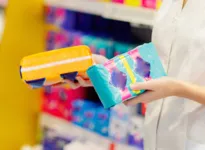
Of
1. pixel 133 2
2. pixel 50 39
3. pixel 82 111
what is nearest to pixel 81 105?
pixel 82 111

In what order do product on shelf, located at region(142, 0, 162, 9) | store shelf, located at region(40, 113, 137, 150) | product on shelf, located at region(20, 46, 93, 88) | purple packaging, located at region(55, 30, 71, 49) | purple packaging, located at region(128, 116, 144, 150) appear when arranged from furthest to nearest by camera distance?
purple packaging, located at region(55, 30, 71, 49) < store shelf, located at region(40, 113, 137, 150) < purple packaging, located at region(128, 116, 144, 150) < product on shelf, located at region(142, 0, 162, 9) < product on shelf, located at region(20, 46, 93, 88)

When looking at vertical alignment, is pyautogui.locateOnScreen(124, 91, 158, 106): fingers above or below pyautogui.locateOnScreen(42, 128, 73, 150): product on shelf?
above

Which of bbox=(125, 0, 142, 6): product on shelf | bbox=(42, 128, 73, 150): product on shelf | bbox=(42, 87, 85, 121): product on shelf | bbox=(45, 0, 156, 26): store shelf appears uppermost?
bbox=(125, 0, 142, 6): product on shelf

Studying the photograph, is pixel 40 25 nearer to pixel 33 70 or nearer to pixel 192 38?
pixel 33 70

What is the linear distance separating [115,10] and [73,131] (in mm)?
645

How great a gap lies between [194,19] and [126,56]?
8.3 inches

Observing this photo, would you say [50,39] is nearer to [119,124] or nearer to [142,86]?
[119,124]

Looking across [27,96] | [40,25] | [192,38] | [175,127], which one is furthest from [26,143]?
[192,38]

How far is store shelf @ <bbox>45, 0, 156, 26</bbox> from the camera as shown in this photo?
1.57 meters

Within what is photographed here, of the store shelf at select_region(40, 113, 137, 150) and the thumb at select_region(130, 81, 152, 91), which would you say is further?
the store shelf at select_region(40, 113, 137, 150)

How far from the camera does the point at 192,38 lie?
1.12 metres

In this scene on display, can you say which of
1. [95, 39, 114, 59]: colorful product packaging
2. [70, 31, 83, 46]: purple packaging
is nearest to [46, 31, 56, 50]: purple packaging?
[70, 31, 83, 46]: purple packaging

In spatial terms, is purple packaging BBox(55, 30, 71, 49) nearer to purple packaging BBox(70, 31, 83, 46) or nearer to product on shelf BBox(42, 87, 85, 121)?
purple packaging BBox(70, 31, 83, 46)

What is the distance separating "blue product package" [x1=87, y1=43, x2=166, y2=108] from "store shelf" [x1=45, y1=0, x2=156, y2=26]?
18.9 inches
